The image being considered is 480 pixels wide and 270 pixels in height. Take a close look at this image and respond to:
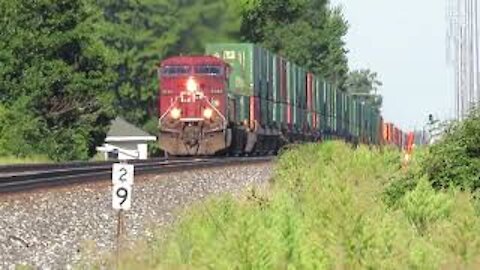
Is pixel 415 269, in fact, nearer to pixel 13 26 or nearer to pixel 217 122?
pixel 217 122

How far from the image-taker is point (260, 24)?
296 feet

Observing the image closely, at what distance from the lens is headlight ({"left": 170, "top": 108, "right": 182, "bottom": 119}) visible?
38.6 metres

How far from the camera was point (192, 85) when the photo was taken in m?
39.3

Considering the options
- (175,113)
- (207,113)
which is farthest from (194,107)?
(207,113)

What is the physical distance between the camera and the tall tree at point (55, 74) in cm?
4325

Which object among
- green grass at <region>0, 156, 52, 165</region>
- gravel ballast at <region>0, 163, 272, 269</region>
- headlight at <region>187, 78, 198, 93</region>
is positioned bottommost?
green grass at <region>0, 156, 52, 165</region>

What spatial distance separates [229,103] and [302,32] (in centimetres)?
5599

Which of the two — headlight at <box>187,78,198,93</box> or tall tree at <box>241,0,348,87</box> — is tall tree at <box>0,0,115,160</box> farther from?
tall tree at <box>241,0,348,87</box>

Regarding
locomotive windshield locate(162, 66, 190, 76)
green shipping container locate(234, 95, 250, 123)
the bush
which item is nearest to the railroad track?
the bush

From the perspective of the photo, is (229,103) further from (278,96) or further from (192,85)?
(278,96)

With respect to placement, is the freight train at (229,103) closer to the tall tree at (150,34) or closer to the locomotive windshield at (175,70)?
the locomotive windshield at (175,70)

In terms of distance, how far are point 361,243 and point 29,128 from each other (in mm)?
33534

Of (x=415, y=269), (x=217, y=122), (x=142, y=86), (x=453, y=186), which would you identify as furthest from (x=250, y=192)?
(x=142, y=86)

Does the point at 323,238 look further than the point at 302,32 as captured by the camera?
No
